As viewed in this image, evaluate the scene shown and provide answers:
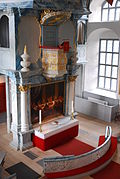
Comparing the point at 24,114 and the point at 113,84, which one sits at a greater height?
the point at 113,84

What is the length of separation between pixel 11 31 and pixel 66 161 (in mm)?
4981

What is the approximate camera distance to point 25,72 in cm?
873

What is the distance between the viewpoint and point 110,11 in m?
13.4

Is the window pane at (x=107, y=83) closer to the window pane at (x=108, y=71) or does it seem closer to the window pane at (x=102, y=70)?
the window pane at (x=108, y=71)

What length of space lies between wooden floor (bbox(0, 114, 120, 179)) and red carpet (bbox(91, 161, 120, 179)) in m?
0.32

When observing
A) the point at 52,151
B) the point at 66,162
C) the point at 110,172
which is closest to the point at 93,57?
the point at 52,151

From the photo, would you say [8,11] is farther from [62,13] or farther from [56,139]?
[56,139]

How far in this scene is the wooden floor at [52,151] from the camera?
8.46 metres

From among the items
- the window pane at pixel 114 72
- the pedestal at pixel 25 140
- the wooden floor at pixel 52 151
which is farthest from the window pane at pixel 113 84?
the pedestal at pixel 25 140

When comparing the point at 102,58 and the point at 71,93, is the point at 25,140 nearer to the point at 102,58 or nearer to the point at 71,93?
the point at 71,93

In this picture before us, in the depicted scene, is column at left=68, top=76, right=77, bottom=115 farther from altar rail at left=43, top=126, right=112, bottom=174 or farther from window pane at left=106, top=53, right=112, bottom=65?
window pane at left=106, top=53, right=112, bottom=65

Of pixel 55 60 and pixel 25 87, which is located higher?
pixel 55 60

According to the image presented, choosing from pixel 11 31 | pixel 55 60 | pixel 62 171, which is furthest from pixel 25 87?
pixel 62 171

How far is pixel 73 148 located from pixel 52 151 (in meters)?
0.89
